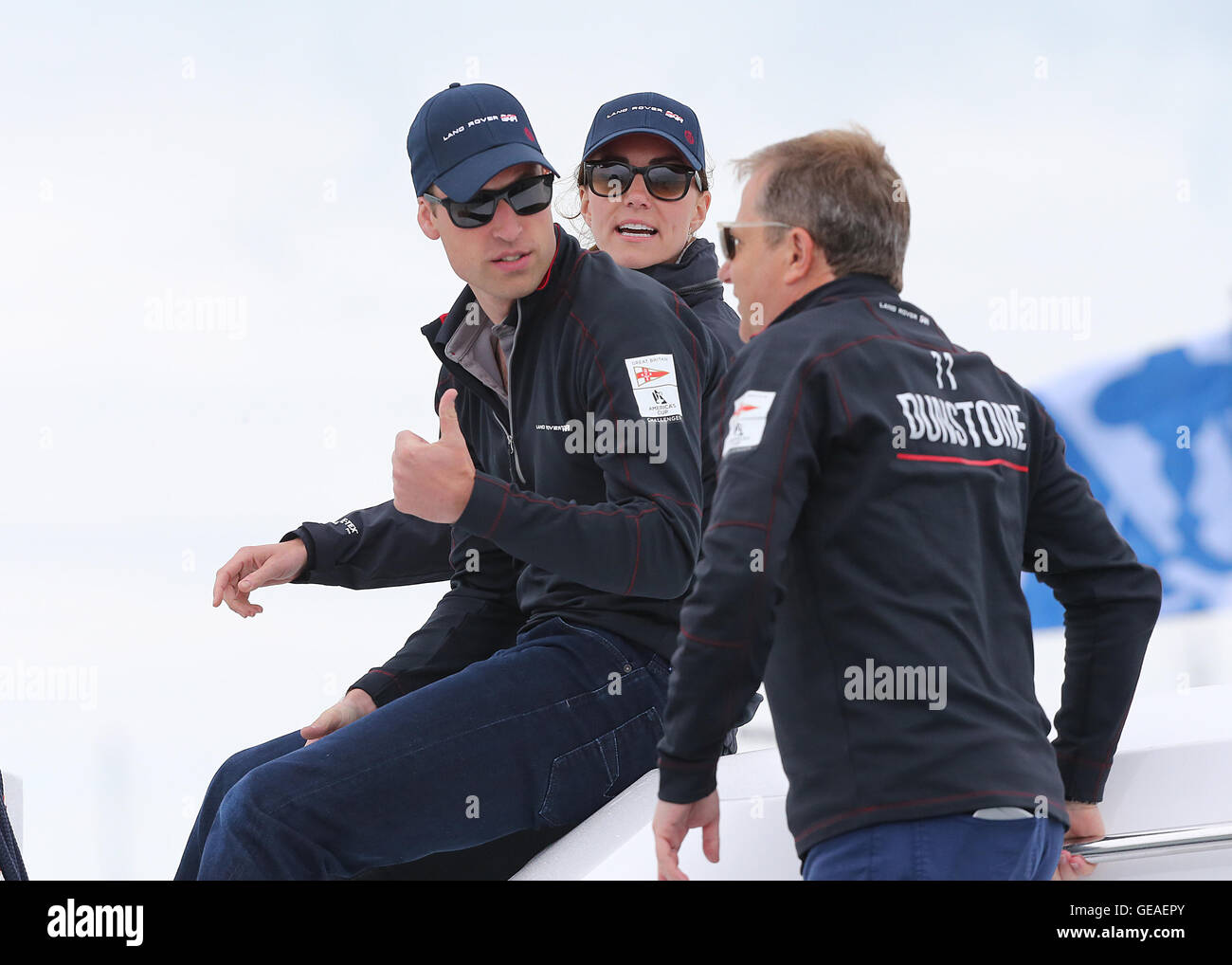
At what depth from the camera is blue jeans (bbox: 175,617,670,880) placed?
1.44 m

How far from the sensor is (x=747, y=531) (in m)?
1.06

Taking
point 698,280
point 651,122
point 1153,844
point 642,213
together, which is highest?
point 651,122

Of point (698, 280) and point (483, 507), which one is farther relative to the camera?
point (698, 280)

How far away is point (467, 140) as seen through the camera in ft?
5.47

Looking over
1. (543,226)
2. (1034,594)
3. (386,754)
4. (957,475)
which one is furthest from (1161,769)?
(1034,594)

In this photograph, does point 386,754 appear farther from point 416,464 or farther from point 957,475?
point 957,475

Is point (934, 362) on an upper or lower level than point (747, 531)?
upper

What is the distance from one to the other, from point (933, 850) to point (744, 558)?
0.30 metres

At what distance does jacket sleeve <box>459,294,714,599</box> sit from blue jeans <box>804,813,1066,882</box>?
46 centimetres

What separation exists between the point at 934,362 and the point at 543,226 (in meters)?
0.70

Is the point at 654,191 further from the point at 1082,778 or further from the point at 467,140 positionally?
the point at 1082,778

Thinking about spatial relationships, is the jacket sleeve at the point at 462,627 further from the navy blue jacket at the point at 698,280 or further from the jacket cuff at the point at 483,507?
the navy blue jacket at the point at 698,280

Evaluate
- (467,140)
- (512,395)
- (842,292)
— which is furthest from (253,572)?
(842,292)

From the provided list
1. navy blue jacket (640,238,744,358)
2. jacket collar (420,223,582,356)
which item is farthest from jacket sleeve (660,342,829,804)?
navy blue jacket (640,238,744,358)
